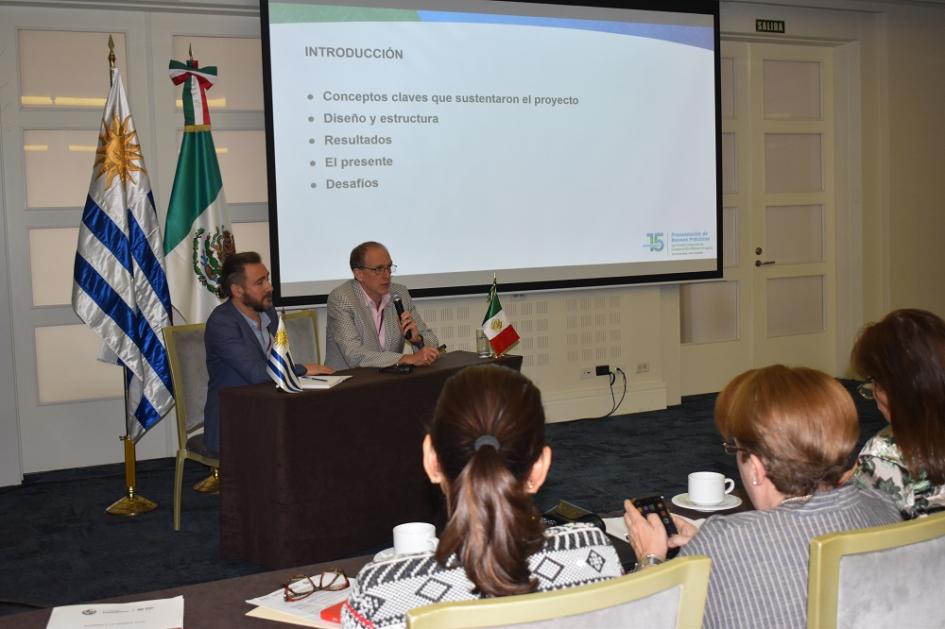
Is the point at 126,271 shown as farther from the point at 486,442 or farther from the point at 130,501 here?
the point at 486,442

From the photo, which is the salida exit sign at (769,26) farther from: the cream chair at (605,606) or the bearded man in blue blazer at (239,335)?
the cream chair at (605,606)

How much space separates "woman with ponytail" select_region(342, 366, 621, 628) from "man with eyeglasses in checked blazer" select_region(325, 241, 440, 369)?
2859 millimetres

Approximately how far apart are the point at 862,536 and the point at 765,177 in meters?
6.56

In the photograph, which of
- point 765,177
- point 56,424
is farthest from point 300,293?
point 765,177

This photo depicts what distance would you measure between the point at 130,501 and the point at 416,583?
151 inches

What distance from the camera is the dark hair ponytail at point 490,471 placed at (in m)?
1.43

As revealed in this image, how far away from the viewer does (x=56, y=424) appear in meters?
5.64

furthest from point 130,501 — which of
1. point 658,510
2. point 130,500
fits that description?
point 658,510

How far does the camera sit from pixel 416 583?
145 cm

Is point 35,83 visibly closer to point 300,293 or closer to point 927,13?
point 300,293

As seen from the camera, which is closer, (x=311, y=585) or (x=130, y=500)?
(x=311, y=585)

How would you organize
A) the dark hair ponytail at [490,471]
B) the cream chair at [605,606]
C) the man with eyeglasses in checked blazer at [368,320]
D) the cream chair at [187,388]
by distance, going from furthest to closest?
the man with eyeglasses in checked blazer at [368,320]
the cream chair at [187,388]
the dark hair ponytail at [490,471]
the cream chair at [605,606]

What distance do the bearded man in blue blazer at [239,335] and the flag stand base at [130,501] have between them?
0.65 meters

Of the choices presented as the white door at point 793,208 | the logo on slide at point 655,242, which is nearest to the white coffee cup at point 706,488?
the logo on slide at point 655,242
